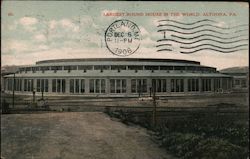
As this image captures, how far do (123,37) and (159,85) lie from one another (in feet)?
2.94

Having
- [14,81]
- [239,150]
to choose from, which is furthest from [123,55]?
[239,150]

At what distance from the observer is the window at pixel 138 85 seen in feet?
13.6

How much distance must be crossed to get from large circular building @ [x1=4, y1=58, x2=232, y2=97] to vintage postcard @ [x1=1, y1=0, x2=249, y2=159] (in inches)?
0.6

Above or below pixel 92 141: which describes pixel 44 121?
above

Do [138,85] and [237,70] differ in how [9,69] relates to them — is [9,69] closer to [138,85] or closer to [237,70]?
[138,85]

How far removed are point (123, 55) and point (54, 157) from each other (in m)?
1.68

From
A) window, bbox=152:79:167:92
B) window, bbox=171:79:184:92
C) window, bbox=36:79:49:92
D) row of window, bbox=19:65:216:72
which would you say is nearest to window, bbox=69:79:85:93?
row of window, bbox=19:65:216:72

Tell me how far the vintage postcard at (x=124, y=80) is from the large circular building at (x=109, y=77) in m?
0.02

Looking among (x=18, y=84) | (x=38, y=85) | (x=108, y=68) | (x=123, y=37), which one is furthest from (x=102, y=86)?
(x=18, y=84)

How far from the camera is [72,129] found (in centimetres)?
384

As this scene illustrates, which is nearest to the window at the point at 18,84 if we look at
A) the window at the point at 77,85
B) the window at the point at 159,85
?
the window at the point at 77,85

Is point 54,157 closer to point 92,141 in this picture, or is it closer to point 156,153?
point 92,141

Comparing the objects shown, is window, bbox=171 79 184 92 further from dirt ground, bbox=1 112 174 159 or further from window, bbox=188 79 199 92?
dirt ground, bbox=1 112 174 159

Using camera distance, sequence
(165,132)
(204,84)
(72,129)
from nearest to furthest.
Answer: (72,129)
(165,132)
(204,84)
